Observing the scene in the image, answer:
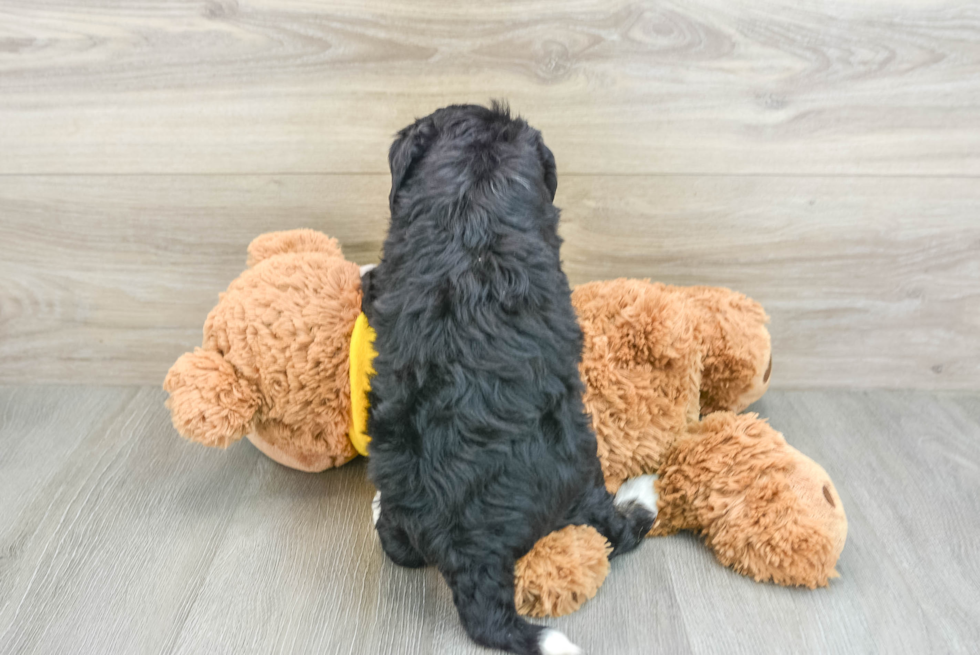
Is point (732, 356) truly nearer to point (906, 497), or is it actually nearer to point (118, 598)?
point (906, 497)

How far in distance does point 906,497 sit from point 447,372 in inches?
28.2

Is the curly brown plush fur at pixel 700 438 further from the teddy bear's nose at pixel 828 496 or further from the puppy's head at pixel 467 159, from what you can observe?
the puppy's head at pixel 467 159

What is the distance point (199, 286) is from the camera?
1083 mm

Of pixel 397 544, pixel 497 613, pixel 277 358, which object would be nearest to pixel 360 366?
pixel 277 358

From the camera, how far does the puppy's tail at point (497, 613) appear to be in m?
0.64

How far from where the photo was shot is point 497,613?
0.65 metres

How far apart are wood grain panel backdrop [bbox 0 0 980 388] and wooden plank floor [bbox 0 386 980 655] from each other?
221mm

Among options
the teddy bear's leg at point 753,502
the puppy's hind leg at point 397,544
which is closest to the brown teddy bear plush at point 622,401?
the teddy bear's leg at point 753,502

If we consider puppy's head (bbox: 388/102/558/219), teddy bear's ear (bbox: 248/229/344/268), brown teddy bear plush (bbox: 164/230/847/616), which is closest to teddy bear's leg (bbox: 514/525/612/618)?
brown teddy bear plush (bbox: 164/230/847/616)

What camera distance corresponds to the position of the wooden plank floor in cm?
71

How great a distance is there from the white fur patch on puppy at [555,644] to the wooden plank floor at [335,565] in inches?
2.4

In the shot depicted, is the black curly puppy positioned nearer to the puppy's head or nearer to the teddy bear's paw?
the puppy's head

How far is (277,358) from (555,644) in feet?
1.54

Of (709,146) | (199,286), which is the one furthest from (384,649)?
(709,146)
